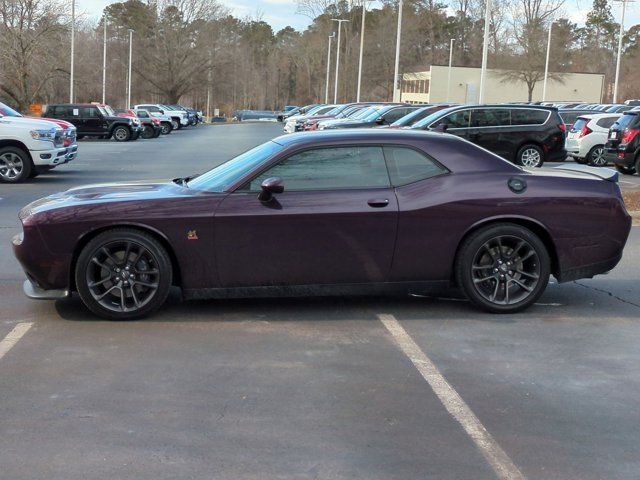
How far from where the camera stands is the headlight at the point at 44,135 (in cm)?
1728

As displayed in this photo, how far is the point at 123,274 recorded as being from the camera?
664cm

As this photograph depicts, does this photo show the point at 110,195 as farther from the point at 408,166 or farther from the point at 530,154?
the point at 530,154

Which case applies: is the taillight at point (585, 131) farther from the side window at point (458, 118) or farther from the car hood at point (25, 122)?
the car hood at point (25, 122)

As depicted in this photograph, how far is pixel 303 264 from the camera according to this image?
264 inches

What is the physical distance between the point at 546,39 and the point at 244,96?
5331 centimetres

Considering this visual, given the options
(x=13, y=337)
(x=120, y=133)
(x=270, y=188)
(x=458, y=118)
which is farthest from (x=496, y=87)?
(x=13, y=337)

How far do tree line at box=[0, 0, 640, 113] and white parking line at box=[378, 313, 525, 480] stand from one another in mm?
53423

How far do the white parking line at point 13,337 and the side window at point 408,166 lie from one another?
9.91 ft

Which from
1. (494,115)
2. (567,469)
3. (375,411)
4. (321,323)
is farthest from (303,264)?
(494,115)

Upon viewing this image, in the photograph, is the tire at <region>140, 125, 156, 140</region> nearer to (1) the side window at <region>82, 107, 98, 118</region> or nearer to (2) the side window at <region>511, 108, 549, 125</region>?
(1) the side window at <region>82, 107, 98, 118</region>

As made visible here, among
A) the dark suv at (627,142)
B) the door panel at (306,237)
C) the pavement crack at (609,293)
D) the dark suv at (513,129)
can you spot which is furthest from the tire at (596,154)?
the door panel at (306,237)

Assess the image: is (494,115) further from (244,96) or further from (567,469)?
(244,96)

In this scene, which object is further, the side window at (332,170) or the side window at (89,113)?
the side window at (89,113)

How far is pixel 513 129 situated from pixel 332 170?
1527 centimetres
